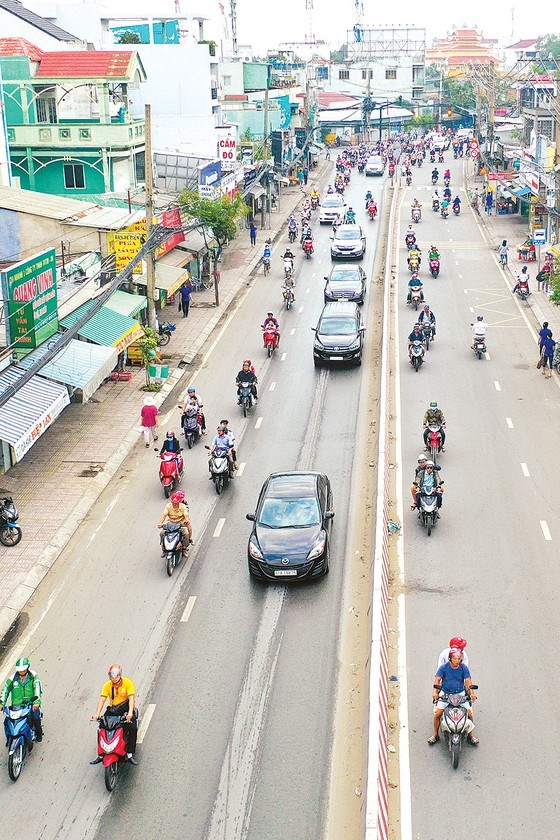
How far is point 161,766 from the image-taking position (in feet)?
44.5

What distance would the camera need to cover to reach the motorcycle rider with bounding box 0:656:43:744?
1370 centimetres

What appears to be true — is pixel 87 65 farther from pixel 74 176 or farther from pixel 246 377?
pixel 246 377

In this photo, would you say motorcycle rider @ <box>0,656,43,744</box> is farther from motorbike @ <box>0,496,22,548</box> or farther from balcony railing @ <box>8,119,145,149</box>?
balcony railing @ <box>8,119,145,149</box>

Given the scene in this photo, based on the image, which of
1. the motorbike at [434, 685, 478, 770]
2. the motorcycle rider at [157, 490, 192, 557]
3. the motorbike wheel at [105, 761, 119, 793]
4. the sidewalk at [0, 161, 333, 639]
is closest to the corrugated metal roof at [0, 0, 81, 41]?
the sidewalk at [0, 161, 333, 639]

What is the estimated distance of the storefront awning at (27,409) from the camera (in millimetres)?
20922

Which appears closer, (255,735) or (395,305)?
(255,735)

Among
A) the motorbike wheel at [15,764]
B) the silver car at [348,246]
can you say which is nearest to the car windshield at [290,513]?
the motorbike wheel at [15,764]

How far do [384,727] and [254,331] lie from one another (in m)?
27.6

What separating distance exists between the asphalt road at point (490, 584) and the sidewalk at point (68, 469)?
689 cm

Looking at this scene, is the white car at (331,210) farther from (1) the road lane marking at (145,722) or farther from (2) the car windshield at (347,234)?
(1) the road lane marking at (145,722)

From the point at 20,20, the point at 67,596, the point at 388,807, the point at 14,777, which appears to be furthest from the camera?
the point at 20,20

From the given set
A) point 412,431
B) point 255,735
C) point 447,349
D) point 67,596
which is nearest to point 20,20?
point 447,349

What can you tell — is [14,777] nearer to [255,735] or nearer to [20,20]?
[255,735]

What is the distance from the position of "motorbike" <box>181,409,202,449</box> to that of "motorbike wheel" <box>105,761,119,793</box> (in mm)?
14073
